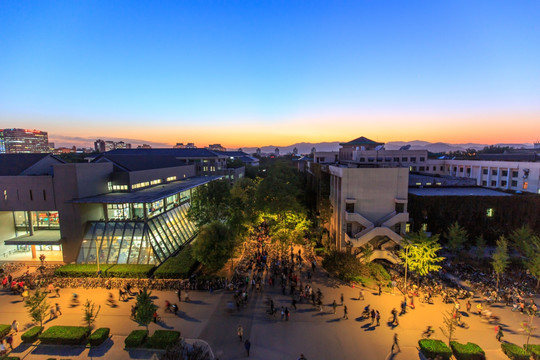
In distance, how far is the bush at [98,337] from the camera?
1806 centimetres

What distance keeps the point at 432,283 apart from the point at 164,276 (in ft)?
91.1

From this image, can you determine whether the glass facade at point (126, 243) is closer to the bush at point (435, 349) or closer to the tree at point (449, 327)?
the bush at point (435, 349)

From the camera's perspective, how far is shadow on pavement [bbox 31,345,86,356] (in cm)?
1772

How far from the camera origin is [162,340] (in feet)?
58.1

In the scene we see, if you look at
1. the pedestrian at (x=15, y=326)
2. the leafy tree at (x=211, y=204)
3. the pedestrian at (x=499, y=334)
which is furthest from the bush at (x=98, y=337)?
the pedestrian at (x=499, y=334)

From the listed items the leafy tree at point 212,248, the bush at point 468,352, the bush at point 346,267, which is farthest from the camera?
the bush at point 346,267

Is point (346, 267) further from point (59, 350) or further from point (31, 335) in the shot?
point (31, 335)

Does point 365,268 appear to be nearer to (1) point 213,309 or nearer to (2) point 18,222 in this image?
(1) point 213,309

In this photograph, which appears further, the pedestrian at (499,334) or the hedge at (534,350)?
the pedestrian at (499,334)

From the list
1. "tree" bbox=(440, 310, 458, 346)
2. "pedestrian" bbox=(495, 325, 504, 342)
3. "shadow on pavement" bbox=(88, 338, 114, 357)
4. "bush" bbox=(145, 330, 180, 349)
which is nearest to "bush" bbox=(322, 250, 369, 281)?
"tree" bbox=(440, 310, 458, 346)

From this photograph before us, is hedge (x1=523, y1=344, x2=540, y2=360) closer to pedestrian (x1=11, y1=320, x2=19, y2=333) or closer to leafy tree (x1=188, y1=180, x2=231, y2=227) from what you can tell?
leafy tree (x1=188, y1=180, x2=231, y2=227)

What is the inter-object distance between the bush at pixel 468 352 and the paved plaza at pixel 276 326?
1.24 meters

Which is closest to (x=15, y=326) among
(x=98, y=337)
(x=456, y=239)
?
(x=98, y=337)

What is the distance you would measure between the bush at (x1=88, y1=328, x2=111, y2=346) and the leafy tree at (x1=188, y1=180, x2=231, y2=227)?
1581cm
